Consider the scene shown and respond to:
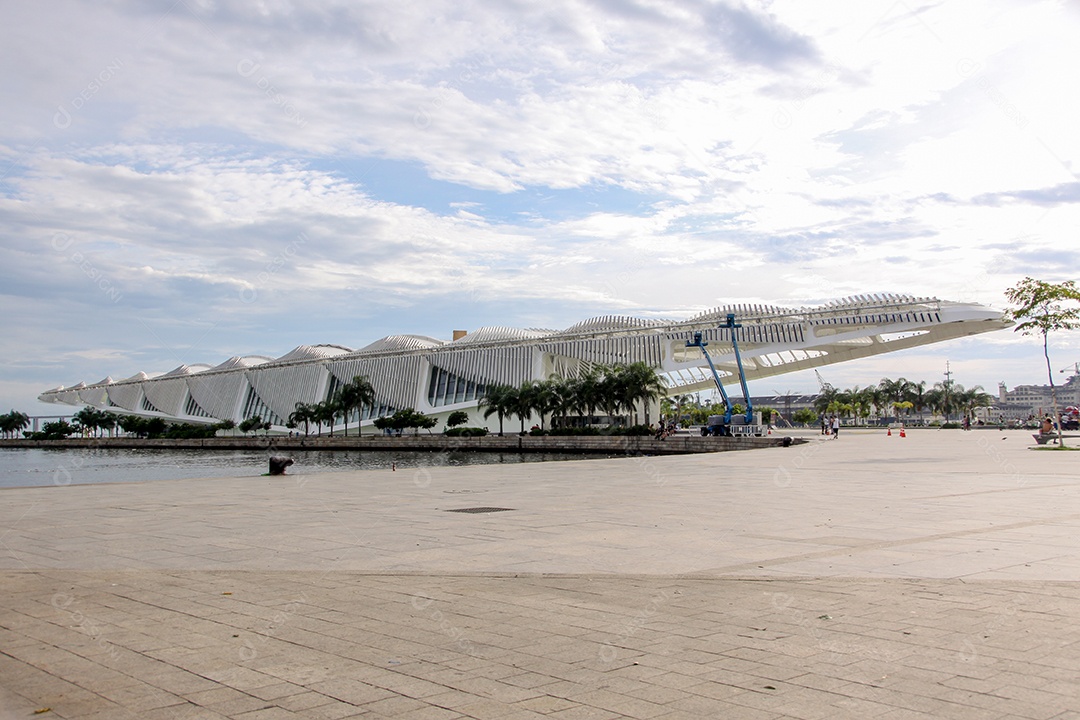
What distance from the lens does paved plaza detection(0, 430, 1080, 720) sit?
4.55 meters

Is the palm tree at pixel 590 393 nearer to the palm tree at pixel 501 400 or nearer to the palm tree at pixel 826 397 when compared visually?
the palm tree at pixel 501 400

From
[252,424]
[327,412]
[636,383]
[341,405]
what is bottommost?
[252,424]

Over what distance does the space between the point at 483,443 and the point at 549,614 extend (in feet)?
216

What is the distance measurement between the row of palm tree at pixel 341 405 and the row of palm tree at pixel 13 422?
81060 millimetres

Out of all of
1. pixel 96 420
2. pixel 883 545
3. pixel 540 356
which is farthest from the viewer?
pixel 96 420

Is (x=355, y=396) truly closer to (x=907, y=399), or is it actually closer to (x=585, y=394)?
(x=585, y=394)

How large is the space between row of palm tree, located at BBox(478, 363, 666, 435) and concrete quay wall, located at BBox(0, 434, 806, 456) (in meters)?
3.21

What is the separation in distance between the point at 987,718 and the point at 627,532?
270 inches

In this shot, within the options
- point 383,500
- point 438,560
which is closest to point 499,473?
point 383,500

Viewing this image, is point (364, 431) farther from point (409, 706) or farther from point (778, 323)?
point (409, 706)

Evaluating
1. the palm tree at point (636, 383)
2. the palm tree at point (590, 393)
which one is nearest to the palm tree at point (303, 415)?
the palm tree at point (590, 393)

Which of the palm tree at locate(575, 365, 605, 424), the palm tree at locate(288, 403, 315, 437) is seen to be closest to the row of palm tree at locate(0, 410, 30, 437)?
the palm tree at locate(288, 403, 315, 437)

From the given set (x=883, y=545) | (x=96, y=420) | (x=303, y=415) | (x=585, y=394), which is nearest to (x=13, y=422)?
(x=96, y=420)

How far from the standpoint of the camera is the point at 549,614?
636 cm
